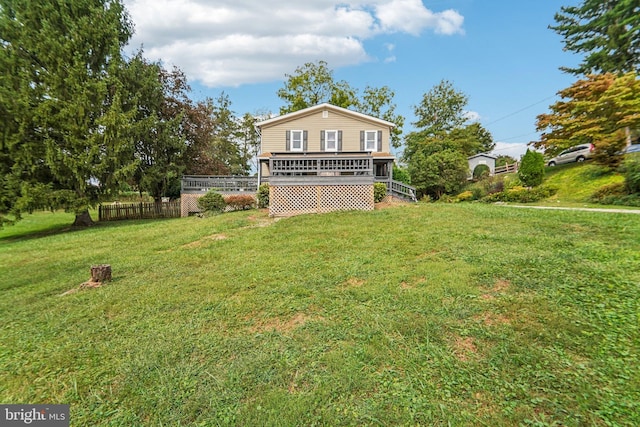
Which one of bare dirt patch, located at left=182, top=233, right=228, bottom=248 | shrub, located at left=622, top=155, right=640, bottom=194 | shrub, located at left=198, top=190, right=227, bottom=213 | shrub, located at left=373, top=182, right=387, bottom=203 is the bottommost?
bare dirt patch, located at left=182, top=233, right=228, bottom=248

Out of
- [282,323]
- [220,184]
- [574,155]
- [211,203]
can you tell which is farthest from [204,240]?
[574,155]

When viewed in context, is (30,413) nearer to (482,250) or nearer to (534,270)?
(534,270)

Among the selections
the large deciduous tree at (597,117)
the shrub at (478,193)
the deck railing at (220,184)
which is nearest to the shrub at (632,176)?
the large deciduous tree at (597,117)

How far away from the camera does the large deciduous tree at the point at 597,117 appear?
575 inches

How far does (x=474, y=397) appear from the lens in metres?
2.22

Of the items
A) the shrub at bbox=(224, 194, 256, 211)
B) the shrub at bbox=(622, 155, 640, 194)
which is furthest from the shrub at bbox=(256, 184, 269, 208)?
the shrub at bbox=(622, 155, 640, 194)

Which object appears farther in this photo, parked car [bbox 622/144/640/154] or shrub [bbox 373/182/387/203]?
parked car [bbox 622/144/640/154]

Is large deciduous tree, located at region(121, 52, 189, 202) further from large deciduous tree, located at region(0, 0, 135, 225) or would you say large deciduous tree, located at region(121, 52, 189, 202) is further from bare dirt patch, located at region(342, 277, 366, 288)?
bare dirt patch, located at region(342, 277, 366, 288)

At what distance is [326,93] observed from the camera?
31.0 meters

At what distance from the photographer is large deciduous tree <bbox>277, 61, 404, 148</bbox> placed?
30.4 meters

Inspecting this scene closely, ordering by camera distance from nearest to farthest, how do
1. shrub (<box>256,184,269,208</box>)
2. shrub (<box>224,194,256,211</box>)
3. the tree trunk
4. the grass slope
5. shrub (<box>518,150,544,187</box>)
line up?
the grass slope
shrub (<box>256,184,269,208</box>)
the tree trunk
shrub (<box>224,194,256,211</box>)
shrub (<box>518,150,544,187</box>)

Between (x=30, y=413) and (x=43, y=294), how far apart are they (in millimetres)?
3593

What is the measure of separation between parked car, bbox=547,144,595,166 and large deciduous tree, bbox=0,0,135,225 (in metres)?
28.8

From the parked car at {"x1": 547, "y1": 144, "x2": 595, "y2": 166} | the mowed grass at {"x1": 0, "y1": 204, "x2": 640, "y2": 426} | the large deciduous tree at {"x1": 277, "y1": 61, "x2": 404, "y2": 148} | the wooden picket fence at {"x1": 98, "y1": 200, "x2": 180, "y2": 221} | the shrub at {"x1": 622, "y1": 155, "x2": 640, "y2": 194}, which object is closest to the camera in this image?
the mowed grass at {"x1": 0, "y1": 204, "x2": 640, "y2": 426}
